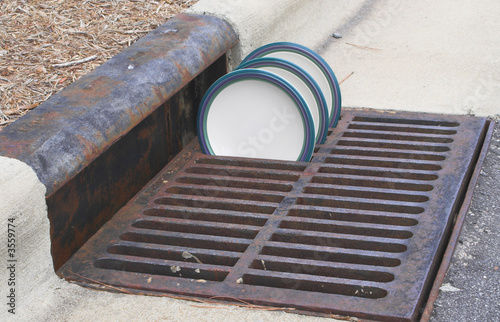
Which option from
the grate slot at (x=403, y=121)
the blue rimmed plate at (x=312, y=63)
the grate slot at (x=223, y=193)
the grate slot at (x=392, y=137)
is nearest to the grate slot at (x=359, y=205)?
the grate slot at (x=223, y=193)

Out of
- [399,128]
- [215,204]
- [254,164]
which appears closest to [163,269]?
[215,204]

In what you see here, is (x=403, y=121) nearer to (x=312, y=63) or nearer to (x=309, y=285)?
(x=312, y=63)

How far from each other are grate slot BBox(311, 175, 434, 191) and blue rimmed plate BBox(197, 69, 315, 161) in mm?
233

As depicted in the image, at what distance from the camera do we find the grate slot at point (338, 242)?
8.67 ft

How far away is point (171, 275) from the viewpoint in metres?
2.57

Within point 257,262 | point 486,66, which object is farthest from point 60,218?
point 486,66

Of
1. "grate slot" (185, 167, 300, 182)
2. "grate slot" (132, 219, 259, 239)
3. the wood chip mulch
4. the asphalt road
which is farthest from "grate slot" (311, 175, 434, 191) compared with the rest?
the wood chip mulch

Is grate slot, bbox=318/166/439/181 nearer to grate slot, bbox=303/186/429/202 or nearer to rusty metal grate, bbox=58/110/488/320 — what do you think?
rusty metal grate, bbox=58/110/488/320

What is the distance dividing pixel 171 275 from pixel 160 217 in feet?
1.39

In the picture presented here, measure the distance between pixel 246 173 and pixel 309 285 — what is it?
102cm

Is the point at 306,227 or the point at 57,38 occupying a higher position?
the point at 57,38

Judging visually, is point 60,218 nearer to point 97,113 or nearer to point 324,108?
point 97,113

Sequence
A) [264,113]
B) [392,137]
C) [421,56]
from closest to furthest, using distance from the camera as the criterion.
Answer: [264,113], [392,137], [421,56]

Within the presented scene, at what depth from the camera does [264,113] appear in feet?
11.6
